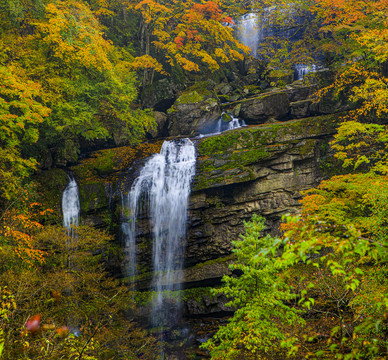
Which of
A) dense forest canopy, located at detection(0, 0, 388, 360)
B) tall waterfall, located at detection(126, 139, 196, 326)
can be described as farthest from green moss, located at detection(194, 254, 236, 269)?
dense forest canopy, located at detection(0, 0, 388, 360)

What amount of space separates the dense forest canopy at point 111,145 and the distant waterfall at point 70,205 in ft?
2.71

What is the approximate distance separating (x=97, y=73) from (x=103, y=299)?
11.7 metres

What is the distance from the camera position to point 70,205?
538 inches

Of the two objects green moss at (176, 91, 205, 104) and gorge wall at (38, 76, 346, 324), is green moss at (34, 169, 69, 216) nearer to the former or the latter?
gorge wall at (38, 76, 346, 324)

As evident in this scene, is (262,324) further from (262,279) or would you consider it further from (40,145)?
(40,145)

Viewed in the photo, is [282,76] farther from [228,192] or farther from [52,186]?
[52,186]

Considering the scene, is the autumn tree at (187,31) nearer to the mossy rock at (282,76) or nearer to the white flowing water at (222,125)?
the mossy rock at (282,76)

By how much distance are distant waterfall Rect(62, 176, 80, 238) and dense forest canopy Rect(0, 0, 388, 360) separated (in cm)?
83

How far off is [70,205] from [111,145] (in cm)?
484

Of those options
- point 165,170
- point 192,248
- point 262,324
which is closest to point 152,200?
point 165,170

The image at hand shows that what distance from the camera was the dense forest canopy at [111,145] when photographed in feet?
20.3

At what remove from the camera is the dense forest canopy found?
619 centimetres

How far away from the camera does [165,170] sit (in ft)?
47.0

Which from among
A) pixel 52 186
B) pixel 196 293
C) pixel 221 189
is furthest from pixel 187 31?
pixel 196 293
